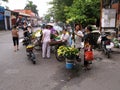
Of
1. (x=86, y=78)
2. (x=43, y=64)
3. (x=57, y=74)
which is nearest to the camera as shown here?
(x=86, y=78)

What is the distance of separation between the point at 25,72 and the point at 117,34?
933cm

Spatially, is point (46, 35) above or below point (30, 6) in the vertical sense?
below

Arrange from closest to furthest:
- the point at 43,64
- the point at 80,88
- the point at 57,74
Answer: the point at 80,88 → the point at 57,74 → the point at 43,64

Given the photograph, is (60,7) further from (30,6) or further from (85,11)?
(30,6)

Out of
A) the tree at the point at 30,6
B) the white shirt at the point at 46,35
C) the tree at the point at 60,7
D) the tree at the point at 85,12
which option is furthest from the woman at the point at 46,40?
the tree at the point at 30,6

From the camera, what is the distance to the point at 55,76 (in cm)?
770

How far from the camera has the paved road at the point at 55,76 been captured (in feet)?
21.5

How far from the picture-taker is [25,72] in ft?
27.2

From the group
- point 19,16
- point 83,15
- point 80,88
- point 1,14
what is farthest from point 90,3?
point 19,16

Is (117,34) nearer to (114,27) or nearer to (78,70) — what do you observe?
(114,27)

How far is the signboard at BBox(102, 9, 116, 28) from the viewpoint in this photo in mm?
15539

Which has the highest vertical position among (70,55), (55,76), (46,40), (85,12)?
(85,12)

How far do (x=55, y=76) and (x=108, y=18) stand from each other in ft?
30.6

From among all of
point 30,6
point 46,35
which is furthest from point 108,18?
point 30,6
